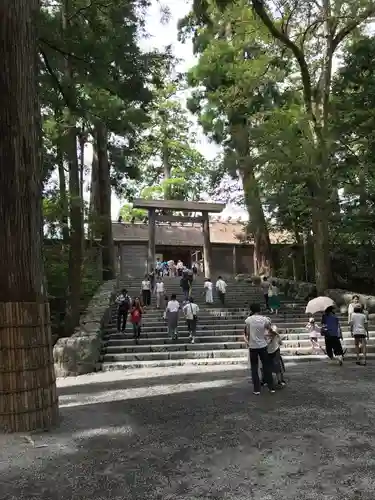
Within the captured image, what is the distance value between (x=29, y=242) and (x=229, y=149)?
14.6 metres

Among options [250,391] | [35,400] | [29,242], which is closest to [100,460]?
[35,400]

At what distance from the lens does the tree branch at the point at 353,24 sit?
591 inches

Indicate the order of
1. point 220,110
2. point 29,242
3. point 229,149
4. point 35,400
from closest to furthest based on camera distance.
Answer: point 35,400
point 29,242
point 220,110
point 229,149

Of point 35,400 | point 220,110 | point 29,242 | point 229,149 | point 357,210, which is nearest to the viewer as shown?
point 35,400

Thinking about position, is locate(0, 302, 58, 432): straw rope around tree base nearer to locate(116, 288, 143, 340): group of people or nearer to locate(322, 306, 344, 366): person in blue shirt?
locate(322, 306, 344, 366): person in blue shirt

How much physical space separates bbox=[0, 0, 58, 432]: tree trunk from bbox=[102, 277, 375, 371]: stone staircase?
224 inches

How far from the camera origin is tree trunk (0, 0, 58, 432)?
5.23 metres

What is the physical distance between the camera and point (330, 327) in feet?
32.1

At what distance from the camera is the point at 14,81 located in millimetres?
5734

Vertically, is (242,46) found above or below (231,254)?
above

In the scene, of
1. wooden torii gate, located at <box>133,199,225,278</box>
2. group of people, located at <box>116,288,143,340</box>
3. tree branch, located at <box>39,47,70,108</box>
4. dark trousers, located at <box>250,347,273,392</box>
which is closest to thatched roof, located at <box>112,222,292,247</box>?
wooden torii gate, located at <box>133,199,225,278</box>

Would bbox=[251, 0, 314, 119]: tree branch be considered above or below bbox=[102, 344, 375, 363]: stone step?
above

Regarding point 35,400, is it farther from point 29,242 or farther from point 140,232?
point 140,232

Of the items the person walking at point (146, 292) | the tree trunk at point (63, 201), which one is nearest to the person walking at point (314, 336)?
the person walking at point (146, 292)
